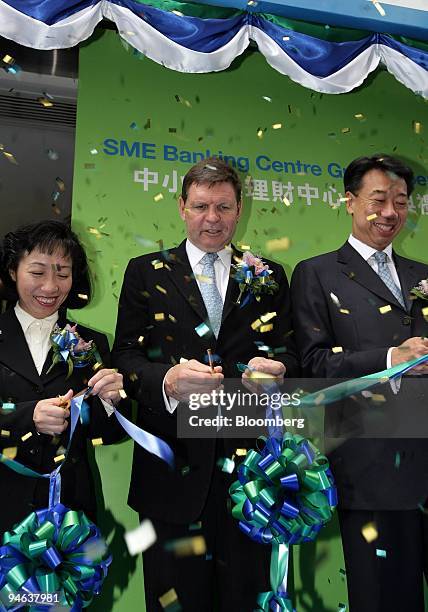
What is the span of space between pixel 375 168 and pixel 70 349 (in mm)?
1237

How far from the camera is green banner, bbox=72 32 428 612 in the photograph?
8.89 feet

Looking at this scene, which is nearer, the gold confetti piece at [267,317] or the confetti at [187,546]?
the confetti at [187,546]

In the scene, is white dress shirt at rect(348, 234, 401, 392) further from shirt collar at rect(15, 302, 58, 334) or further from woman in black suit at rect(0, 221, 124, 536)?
shirt collar at rect(15, 302, 58, 334)

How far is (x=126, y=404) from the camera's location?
211cm

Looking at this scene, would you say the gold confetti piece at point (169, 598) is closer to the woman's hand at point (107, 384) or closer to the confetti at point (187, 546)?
the confetti at point (187, 546)

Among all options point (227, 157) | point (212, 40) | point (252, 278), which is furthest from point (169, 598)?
point (212, 40)

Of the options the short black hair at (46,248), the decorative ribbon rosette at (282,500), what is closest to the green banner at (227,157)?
the short black hair at (46,248)

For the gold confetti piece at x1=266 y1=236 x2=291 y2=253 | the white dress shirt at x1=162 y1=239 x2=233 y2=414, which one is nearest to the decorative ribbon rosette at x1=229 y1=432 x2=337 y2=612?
the white dress shirt at x1=162 y1=239 x2=233 y2=414

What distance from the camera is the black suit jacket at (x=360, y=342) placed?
76.5 inches

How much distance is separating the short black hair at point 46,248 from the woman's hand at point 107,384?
0.46 metres

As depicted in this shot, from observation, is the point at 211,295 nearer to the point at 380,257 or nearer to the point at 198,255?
the point at 198,255

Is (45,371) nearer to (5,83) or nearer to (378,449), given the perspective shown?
(378,449)

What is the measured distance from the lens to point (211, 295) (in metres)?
2.15

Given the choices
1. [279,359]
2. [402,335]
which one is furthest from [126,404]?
[402,335]
